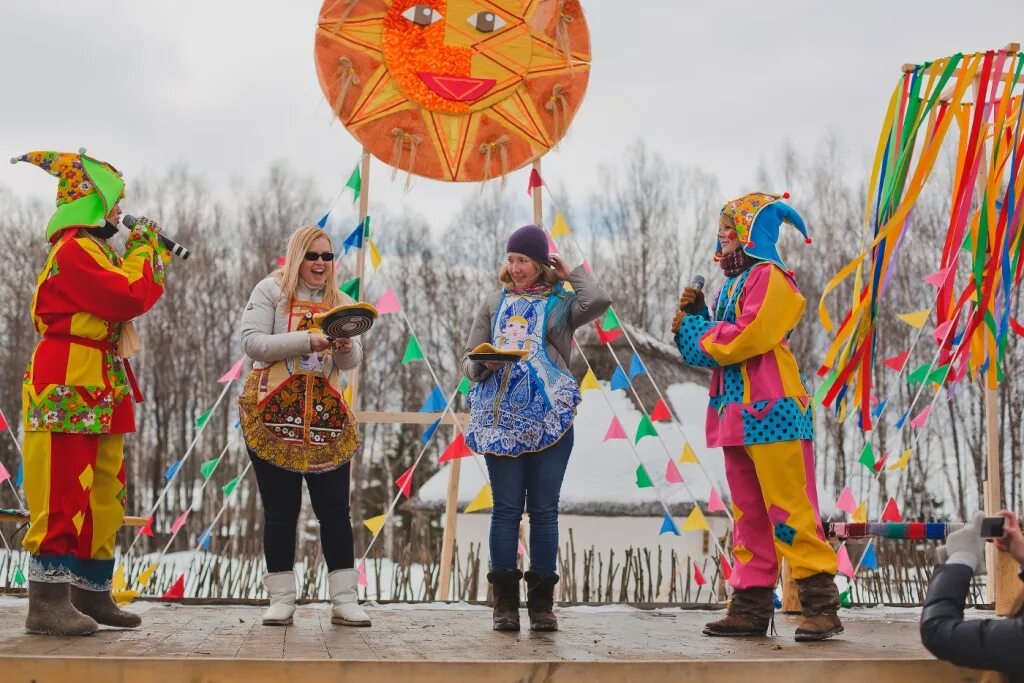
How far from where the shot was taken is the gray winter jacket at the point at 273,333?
374 centimetres

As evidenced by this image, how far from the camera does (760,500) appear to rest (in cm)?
377

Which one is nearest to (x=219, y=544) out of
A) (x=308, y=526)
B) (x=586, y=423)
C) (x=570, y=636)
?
(x=308, y=526)

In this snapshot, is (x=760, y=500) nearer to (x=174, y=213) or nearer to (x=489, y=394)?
(x=489, y=394)

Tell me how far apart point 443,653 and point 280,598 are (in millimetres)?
1130

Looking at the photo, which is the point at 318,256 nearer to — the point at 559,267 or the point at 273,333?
the point at 273,333

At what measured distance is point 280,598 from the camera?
149 inches

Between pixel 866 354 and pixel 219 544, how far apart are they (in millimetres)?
16168

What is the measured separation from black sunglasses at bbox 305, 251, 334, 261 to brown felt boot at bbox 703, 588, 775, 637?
76.2 inches

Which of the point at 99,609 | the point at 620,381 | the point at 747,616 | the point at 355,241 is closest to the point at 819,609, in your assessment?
the point at 747,616

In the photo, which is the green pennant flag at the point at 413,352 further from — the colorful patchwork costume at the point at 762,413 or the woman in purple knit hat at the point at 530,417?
the colorful patchwork costume at the point at 762,413

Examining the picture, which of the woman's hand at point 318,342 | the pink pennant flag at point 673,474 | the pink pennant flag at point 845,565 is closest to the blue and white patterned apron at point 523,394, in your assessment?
the woman's hand at point 318,342

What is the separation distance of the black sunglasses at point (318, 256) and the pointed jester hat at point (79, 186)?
70 cm

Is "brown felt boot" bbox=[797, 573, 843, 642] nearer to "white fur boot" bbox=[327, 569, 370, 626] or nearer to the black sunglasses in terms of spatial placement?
"white fur boot" bbox=[327, 569, 370, 626]

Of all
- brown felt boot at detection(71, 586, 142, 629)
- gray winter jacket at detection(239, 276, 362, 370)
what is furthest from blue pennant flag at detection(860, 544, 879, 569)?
brown felt boot at detection(71, 586, 142, 629)
